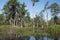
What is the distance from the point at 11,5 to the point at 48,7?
51.1ft

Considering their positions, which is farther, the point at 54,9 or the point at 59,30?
the point at 54,9

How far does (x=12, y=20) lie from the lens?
7562 cm

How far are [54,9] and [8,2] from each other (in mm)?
19970

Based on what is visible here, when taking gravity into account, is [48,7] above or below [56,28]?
above

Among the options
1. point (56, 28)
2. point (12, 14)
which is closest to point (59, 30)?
point (56, 28)

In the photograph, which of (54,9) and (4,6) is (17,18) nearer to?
(4,6)

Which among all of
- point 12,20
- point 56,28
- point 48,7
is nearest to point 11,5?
point 12,20

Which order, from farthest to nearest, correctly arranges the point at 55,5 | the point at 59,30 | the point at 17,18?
the point at 17,18 → the point at 55,5 → the point at 59,30

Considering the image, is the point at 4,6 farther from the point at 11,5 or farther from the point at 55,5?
the point at 55,5

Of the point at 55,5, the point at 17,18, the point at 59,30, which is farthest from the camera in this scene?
the point at 17,18

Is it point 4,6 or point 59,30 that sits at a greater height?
point 4,6

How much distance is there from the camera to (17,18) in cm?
7719

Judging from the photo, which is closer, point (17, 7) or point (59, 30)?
point (59, 30)

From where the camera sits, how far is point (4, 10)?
2985 inches
